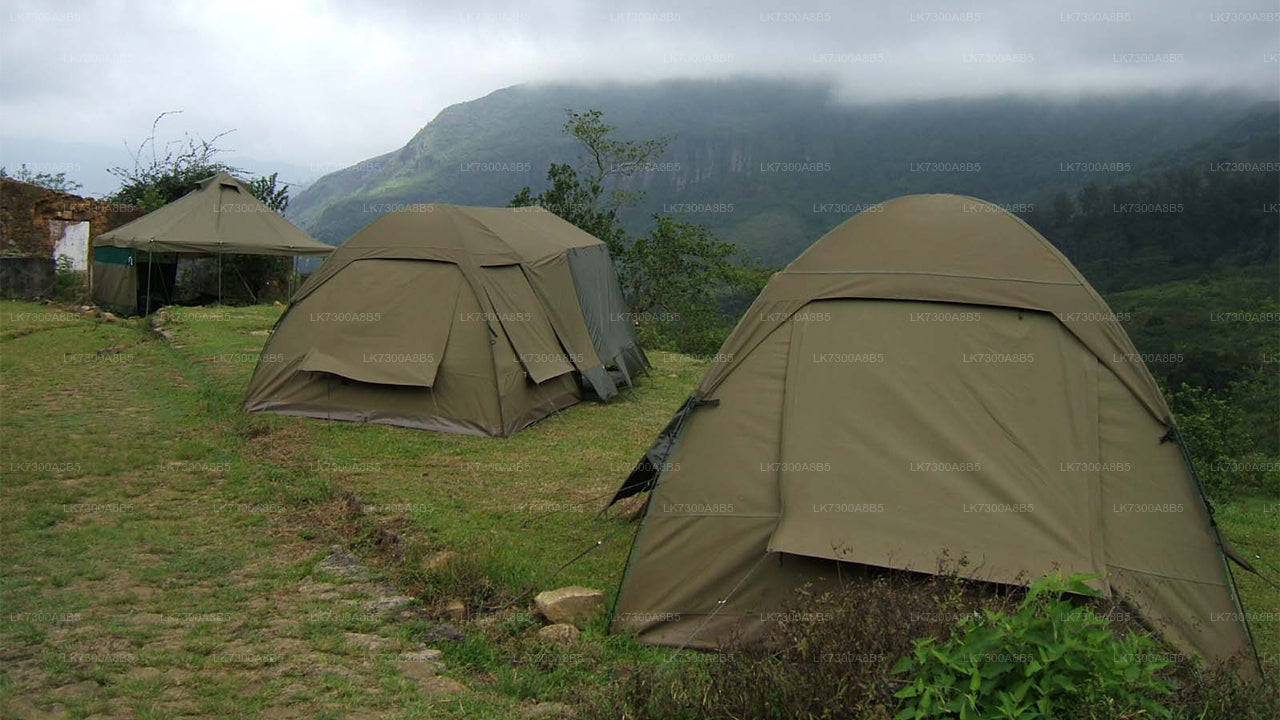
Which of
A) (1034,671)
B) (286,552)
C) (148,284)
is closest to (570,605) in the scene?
(286,552)

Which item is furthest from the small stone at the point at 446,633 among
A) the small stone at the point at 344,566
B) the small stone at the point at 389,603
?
the small stone at the point at 344,566

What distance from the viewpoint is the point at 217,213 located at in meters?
20.5

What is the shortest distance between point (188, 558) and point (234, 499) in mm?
1352

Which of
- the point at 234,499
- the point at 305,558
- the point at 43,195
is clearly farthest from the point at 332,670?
the point at 43,195

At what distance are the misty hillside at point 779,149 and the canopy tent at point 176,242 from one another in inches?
1897

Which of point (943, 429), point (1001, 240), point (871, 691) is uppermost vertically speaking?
point (1001, 240)

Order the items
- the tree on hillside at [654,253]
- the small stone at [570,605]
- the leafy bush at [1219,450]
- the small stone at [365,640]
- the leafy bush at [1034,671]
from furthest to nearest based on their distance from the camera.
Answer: the tree on hillside at [654,253] < the leafy bush at [1219,450] < the small stone at [570,605] < the small stone at [365,640] < the leafy bush at [1034,671]

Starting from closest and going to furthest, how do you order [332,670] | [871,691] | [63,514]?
[871,691], [332,670], [63,514]

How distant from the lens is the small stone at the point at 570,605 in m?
5.01

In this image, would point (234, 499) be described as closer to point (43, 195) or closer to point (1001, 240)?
point (1001, 240)

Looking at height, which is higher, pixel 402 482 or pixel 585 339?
pixel 585 339

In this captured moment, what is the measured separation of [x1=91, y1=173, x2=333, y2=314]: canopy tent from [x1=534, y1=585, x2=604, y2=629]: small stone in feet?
54.9

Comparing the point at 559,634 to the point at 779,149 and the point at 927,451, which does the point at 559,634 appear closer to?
the point at 927,451

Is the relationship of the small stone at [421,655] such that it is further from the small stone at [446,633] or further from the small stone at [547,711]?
the small stone at [547,711]
